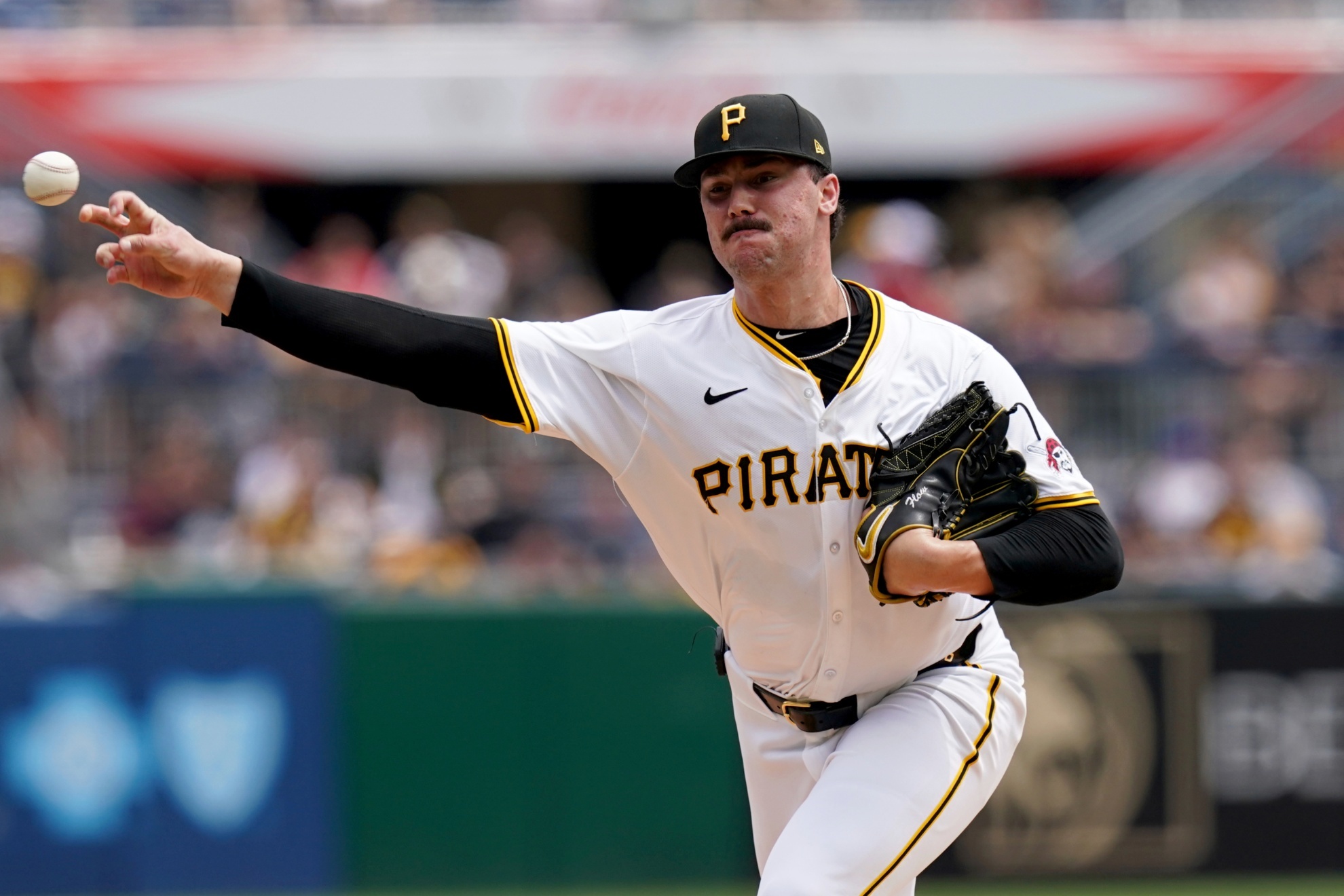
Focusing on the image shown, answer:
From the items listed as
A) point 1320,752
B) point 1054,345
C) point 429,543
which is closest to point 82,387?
point 429,543

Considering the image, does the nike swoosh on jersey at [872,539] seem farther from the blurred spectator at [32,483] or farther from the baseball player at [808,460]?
the blurred spectator at [32,483]

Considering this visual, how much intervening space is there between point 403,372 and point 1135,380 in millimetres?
8417

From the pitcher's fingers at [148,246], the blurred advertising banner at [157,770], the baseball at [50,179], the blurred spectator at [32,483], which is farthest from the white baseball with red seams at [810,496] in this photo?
the blurred spectator at [32,483]

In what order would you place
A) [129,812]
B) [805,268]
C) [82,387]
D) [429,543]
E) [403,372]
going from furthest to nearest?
1. [82,387]
2. [429,543]
3. [129,812]
4. [805,268]
5. [403,372]

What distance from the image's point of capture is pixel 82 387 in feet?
37.9

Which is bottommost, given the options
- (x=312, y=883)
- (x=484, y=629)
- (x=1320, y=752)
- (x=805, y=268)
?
(x=312, y=883)

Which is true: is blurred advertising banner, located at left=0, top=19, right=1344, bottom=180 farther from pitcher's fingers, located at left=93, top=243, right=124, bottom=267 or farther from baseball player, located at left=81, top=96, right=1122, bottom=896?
pitcher's fingers, located at left=93, top=243, right=124, bottom=267

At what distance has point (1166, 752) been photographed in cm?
877

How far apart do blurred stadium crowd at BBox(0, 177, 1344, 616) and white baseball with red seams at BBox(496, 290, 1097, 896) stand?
4.73m

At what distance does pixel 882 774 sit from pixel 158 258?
2.08m

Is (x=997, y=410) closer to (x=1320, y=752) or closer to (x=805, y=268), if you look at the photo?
(x=805, y=268)

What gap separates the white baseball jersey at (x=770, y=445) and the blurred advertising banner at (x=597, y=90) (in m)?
9.46

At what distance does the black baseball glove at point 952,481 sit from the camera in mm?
4059

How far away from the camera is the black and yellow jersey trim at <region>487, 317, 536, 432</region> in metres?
4.21
